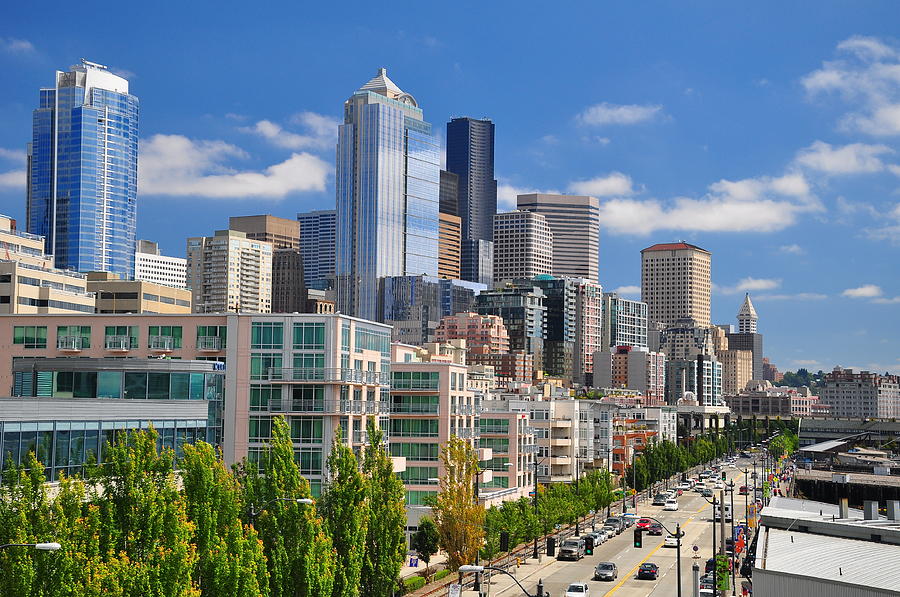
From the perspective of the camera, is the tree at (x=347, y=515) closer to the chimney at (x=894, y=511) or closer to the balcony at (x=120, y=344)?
the balcony at (x=120, y=344)

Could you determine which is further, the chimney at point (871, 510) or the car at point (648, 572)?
the car at point (648, 572)

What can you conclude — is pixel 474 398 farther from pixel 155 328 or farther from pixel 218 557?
pixel 218 557

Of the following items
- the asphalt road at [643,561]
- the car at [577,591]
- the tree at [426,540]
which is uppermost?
the tree at [426,540]

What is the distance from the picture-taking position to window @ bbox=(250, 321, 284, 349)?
9681 centimetres

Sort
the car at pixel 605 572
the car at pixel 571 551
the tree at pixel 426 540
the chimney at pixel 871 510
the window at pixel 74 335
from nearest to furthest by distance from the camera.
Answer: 1. the chimney at pixel 871 510
2. the car at pixel 605 572
3. the window at pixel 74 335
4. the tree at pixel 426 540
5. the car at pixel 571 551

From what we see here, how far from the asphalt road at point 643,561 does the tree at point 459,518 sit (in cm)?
707

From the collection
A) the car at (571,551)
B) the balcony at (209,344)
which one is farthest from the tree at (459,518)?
the balcony at (209,344)

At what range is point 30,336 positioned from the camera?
333 ft

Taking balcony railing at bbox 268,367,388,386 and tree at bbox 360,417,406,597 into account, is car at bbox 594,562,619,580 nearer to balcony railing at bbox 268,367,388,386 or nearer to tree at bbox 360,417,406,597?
tree at bbox 360,417,406,597

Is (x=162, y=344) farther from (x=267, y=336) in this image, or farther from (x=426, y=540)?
(x=426, y=540)

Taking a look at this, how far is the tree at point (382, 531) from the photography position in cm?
7538

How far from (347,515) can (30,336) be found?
42.6m

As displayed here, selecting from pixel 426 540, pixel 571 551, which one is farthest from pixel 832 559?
pixel 571 551

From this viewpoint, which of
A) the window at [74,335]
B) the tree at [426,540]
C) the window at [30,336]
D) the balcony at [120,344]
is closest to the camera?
the balcony at [120,344]
